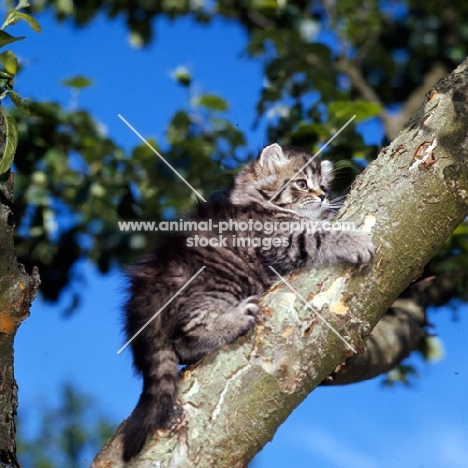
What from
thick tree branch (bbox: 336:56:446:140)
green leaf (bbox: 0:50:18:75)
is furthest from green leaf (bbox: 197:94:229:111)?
green leaf (bbox: 0:50:18:75)

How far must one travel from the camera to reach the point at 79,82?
15.3 ft

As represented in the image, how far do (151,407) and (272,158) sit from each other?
1.92 meters

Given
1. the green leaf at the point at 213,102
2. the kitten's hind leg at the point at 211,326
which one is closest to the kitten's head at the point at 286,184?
the green leaf at the point at 213,102

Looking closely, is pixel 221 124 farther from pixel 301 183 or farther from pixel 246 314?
pixel 246 314

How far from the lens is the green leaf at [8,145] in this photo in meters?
2.64

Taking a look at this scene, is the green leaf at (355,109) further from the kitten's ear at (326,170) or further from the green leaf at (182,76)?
the green leaf at (182,76)

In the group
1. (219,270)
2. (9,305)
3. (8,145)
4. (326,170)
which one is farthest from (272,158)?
(9,305)

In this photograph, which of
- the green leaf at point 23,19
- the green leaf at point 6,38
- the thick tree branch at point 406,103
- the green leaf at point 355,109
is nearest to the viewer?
the green leaf at point 6,38

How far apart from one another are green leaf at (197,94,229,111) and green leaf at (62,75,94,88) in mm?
794

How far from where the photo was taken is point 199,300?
333 cm

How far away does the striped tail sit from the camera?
273 centimetres

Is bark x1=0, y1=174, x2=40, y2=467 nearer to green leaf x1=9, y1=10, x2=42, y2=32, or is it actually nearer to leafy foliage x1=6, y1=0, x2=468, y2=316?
green leaf x1=9, y1=10, x2=42, y2=32

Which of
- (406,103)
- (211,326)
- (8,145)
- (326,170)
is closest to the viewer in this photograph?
(8,145)

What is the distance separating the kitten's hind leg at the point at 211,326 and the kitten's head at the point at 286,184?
96cm
